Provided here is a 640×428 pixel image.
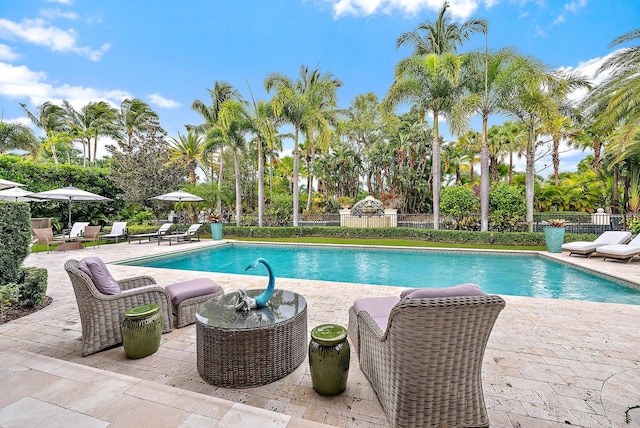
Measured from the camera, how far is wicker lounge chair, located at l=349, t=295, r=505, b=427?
5.26 feet

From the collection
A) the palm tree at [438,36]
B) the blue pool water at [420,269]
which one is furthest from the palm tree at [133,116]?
the palm tree at [438,36]

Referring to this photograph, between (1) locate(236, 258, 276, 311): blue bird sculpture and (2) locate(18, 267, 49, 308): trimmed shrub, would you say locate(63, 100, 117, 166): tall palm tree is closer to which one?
(2) locate(18, 267, 49, 308): trimmed shrub

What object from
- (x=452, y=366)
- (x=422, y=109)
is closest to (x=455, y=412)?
(x=452, y=366)

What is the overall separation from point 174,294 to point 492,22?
1514 cm

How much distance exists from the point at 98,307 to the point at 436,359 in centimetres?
315

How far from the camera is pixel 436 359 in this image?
168 centimetres

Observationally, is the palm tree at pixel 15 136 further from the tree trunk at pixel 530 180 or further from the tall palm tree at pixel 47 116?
the tree trunk at pixel 530 180

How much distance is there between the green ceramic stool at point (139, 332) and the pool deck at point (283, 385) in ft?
0.30

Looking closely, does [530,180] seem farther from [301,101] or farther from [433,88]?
[301,101]

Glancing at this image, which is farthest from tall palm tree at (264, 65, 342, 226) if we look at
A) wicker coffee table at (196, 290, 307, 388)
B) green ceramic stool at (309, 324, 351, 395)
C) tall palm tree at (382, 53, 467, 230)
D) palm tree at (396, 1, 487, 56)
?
green ceramic stool at (309, 324, 351, 395)

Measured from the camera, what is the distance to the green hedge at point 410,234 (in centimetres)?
1102

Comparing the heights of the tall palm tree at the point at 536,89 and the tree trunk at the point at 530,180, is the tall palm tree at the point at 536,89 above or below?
above

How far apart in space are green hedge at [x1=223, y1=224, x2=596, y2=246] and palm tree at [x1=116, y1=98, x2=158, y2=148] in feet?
50.8

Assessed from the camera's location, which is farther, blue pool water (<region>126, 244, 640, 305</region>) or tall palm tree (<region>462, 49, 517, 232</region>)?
tall palm tree (<region>462, 49, 517, 232</region>)
